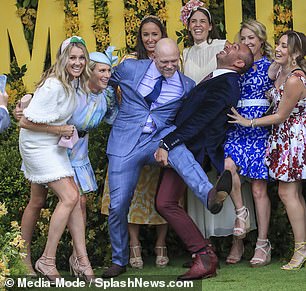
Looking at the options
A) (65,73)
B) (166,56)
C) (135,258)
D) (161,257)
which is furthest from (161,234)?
(65,73)

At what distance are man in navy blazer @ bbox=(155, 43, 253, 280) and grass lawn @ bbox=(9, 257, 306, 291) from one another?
0.21m

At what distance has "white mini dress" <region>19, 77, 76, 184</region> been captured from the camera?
6.55m

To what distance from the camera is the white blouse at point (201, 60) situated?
7.66m

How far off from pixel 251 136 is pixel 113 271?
1492mm

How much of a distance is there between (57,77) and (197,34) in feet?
5.17

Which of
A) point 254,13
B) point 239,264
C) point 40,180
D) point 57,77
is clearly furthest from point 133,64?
point 254,13

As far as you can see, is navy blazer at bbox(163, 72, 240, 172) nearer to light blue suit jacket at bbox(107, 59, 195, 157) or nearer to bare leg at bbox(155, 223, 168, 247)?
light blue suit jacket at bbox(107, 59, 195, 157)

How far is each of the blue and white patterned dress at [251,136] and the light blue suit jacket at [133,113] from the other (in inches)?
19.2

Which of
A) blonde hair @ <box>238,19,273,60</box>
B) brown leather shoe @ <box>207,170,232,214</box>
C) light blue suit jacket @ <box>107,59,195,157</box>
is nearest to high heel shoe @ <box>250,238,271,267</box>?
brown leather shoe @ <box>207,170,232,214</box>

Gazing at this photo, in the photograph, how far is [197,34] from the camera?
306 inches

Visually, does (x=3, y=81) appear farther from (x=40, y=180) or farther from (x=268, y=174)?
(x=268, y=174)

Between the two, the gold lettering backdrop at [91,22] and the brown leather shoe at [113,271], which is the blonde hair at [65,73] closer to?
the brown leather shoe at [113,271]

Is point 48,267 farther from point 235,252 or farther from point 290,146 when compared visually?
point 290,146

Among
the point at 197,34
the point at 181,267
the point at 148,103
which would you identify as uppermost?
the point at 197,34
